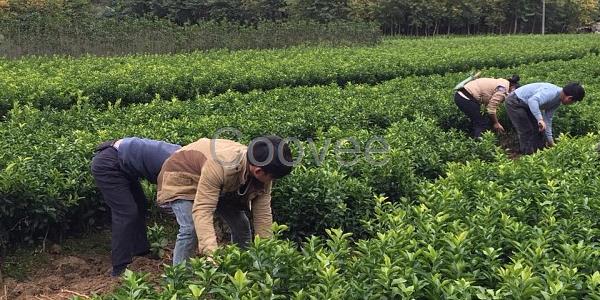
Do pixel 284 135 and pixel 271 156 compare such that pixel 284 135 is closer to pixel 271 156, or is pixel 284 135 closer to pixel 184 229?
pixel 184 229

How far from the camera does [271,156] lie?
10.9 feet

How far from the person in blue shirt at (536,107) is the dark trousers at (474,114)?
0.49 meters

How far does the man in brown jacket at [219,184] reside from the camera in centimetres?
338

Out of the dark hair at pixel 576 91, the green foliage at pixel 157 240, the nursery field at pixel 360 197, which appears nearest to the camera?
the nursery field at pixel 360 197

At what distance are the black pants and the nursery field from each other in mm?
365

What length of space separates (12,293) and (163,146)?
1.75 metres

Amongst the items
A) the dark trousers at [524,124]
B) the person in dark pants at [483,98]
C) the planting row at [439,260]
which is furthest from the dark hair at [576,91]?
the planting row at [439,260]

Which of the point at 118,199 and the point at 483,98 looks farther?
the point at 483,98

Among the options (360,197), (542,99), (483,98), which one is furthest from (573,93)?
(360,197)

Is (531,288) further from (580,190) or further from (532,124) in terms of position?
(532,124)

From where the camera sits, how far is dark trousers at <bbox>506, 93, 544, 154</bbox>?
8.27 metres

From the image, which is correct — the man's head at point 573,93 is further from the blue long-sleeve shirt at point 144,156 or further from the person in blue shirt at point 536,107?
the blue long-sleeve shirt at point 144,156

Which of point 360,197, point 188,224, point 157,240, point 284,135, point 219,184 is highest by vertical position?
point 219,184

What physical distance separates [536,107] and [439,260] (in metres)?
→ 5.35
